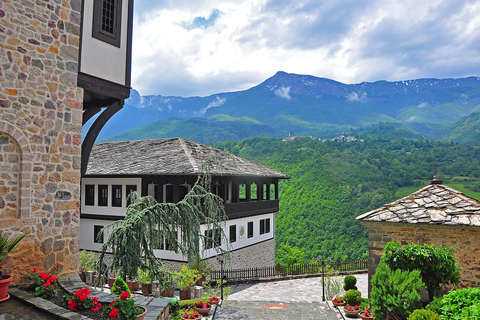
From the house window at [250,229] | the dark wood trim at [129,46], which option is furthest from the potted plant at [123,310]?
the house window at [250,229]

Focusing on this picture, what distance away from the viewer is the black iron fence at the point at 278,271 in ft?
61.8

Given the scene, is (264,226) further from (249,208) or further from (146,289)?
(146,289)

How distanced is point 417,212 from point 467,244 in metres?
1.39

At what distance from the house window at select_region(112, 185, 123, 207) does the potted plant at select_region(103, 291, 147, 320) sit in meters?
14.1

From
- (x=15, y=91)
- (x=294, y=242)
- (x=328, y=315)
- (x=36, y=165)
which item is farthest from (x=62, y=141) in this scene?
(x=294, y=242)

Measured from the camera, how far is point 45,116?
23.3 feet

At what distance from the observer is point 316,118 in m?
192

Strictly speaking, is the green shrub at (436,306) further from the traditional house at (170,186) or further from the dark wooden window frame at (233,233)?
the dark wooden window frame at (233,233)

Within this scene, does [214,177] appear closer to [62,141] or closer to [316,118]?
[62,141]

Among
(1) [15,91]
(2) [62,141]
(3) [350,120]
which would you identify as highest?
(3) [350,120]

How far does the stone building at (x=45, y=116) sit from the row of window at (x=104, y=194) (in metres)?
11.7

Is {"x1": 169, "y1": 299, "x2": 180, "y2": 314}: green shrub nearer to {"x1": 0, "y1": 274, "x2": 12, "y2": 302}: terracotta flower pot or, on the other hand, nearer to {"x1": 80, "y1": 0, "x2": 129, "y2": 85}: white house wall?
{"x1": 0, "y1": 274, "x2": 12, "y2": 302}: terracotta flower pot

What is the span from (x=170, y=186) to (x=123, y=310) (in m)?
13.3

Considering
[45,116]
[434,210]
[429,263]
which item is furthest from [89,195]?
[429,263]
